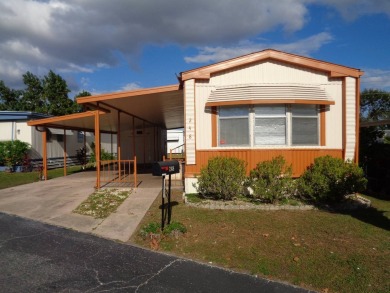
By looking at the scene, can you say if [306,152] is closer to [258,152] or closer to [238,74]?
[258,152]

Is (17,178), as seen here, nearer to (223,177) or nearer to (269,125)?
(223,177)

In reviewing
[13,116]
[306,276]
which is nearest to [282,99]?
[306,276]

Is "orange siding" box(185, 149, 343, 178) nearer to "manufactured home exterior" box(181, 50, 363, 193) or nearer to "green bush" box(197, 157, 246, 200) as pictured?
"manufactured home exterior" box(181, 50, 363, 193)

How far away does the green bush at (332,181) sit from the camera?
7277mm

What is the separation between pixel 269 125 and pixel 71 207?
5400 mm

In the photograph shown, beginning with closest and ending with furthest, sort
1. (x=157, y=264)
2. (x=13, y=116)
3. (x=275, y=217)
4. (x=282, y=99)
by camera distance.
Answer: (x=157, y=264)
(x=275, y=217)
(x=282, y=99)
(x=13, y=116)

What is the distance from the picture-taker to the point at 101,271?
408 cm

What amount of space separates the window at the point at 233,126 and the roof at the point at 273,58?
3.59 feet

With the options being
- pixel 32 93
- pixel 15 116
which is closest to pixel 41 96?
pixel 32 93

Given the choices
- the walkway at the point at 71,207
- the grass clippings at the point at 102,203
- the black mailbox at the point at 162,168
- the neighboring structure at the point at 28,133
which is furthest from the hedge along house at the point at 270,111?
the neighboring structure at the point at 28,133

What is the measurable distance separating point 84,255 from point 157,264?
45.5 inches

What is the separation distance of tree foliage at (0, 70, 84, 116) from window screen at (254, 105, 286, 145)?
35.3m

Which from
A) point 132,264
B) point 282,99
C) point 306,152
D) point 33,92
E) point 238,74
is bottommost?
A: point 132,264

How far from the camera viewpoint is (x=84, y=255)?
4633 mm
